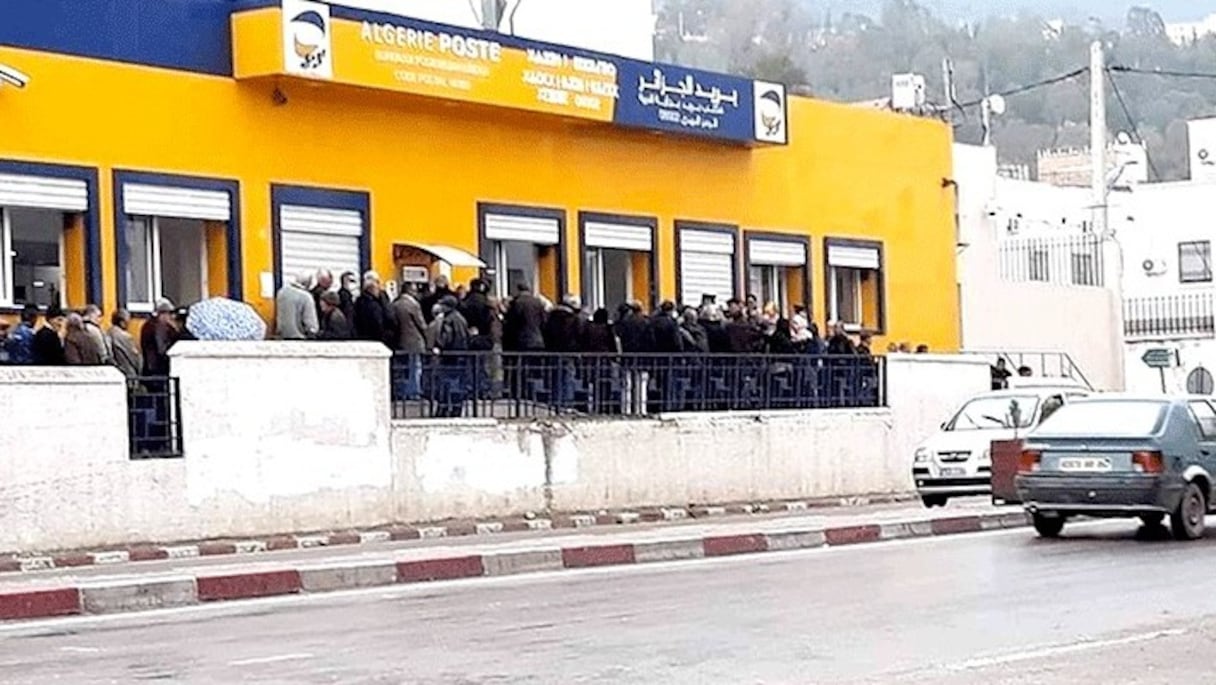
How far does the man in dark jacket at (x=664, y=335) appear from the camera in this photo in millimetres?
28719

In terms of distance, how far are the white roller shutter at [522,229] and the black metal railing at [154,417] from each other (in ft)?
28.0

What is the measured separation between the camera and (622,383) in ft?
91.2

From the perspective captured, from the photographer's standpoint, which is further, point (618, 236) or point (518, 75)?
point (618, 236)

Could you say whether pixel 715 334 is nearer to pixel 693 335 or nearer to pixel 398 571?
pixel 693 335

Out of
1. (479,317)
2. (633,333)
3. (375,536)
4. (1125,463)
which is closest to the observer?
(1125,463)

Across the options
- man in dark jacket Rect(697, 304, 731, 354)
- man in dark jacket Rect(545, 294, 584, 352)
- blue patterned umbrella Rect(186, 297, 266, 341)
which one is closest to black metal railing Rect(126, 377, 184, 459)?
blue patterned umbrella Rect(186, 297, 266, 341)

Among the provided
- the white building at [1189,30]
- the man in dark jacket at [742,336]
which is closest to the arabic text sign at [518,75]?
the man in dark jacket at [742,336]

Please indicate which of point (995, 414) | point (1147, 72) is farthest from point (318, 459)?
point (1147, 72)

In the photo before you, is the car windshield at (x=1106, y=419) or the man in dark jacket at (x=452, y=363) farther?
the man in dark jacket at (x=452, y=363)

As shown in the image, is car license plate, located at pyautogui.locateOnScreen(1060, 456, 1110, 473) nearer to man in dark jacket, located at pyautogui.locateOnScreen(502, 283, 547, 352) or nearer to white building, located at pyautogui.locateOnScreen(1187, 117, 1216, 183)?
man in dark jacket, located at pyautogui.locateOnScreen(502, 283, 547, 352)

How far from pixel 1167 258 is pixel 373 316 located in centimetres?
4307

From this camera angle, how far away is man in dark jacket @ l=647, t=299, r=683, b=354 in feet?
94.2

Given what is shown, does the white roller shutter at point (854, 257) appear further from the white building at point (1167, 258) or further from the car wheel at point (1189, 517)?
the white building at point (1167, 258)

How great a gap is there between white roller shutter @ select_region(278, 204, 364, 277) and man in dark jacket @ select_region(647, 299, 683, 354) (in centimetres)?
384
